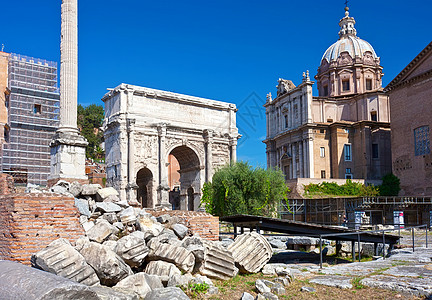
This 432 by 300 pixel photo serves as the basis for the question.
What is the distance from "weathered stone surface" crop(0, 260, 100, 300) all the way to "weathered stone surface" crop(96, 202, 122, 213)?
4.57 m

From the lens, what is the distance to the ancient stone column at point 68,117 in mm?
15242

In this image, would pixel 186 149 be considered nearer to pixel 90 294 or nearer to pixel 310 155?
pixel 310 155

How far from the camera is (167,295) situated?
246 inches

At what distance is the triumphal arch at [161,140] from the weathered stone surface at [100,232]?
24.2m

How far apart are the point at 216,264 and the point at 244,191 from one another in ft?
62.3

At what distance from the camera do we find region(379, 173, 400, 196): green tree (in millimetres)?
39031

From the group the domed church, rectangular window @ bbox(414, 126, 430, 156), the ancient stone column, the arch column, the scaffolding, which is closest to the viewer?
the ancient stone column

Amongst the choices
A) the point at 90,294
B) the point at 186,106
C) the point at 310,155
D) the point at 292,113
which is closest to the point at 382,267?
the point at 90,294

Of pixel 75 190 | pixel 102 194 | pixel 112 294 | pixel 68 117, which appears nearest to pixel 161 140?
pixel 68 117

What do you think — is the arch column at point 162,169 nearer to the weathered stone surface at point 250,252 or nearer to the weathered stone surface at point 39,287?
the weathered stone surface at point 250,252

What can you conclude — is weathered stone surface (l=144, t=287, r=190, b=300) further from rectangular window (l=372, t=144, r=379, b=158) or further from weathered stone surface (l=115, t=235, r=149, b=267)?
rectangular window (l=372, t=144, r=379, b=158)

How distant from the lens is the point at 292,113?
48.6 meters

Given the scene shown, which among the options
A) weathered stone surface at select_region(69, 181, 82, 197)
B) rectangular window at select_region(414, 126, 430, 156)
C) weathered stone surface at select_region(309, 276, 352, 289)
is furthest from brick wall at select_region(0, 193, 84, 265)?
rectangular window at select_region(414, 126, 430, 156)

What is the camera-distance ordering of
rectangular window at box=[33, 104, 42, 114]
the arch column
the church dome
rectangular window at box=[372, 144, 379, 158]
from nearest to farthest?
rectangular window at box=[33, 104, 42, 114] < the arch column < rectangular window at box=[372, 144, 379, 158] < the church dome
